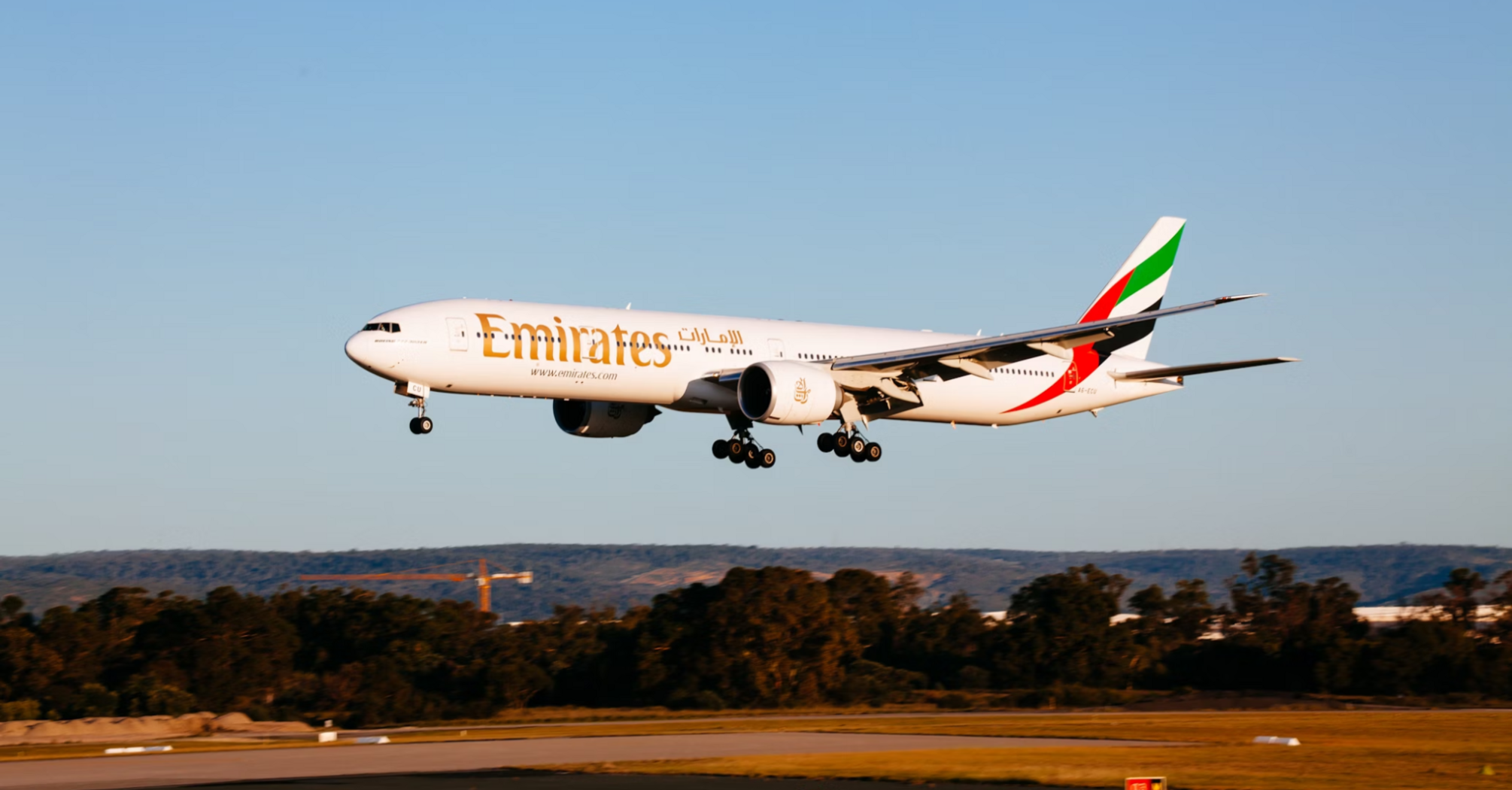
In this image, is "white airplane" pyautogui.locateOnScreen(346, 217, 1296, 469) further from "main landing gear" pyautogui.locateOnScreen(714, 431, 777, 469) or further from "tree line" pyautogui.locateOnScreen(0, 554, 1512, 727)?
"tree line" pyautogui.locateOnScreen(0, 554, 1512, 727)

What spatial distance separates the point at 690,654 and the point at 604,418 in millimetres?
34760

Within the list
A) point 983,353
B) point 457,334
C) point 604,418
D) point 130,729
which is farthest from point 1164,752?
point 130,729

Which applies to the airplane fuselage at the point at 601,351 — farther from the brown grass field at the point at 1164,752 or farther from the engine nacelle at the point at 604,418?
the brown grass field at the point at 1164,752

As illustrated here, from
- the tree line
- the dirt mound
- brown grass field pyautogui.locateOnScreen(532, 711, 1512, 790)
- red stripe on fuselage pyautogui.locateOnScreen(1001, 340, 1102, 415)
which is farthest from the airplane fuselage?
the tree line

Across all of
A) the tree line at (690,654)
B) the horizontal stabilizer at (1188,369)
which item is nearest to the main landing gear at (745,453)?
A: the horizontal stabilizer at (1188,369)

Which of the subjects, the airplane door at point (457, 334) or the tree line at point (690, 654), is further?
the tree line at point (690, 654)

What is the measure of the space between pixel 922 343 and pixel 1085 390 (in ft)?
23.5

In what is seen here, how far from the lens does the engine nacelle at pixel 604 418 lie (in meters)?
53.8

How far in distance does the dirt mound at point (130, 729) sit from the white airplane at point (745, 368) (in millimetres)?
25380

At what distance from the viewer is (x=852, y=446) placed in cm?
5375

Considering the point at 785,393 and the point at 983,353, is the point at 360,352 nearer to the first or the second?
the point at 785,393

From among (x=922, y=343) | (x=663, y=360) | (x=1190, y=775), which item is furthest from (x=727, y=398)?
(x=1190, y=775)

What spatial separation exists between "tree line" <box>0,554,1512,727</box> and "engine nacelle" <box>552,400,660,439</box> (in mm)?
29319

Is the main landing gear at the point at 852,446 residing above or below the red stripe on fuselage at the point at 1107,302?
below
